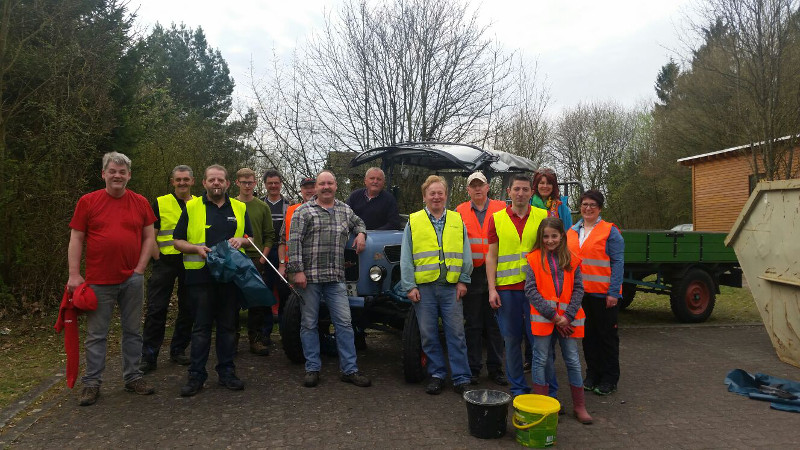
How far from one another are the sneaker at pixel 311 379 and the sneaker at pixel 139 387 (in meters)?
1.28

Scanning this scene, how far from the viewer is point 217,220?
15.9ft

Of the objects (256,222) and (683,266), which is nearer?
(256,222)

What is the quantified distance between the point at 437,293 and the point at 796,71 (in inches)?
591

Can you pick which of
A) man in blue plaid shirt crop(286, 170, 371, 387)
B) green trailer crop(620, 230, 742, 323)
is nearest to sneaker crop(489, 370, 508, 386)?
man in blue plaid shirt crop(286, 170, 371, 387)

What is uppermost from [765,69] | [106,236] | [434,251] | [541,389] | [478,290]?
[765,69]

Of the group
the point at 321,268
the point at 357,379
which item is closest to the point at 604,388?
the point at 357,379

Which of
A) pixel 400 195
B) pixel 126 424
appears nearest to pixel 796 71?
pixel 400 195

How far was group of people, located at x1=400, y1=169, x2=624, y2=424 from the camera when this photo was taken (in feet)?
13.6

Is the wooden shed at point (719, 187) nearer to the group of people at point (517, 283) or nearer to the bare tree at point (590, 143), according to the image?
the bare tree at point (590, 143)

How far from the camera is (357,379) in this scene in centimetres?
504

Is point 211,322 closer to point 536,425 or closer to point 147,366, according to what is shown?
point 147,366

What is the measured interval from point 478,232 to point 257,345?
2.82 m

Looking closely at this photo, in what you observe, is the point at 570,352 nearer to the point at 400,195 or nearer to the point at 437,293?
the point at 437,293

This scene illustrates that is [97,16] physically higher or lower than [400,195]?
higher
